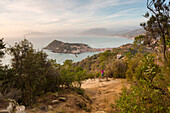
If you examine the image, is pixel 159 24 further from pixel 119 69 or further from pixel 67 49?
pixel 67 49

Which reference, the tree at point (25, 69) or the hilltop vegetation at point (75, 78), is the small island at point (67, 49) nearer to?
the hilltop vegetation at point (75, 78)

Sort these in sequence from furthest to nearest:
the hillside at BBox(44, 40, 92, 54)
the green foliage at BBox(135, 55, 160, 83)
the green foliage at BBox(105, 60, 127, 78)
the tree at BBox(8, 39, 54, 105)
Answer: the hillside at BBox(44, 40, 92, 54) → the green foliage at BBox(105, 60, 127, 78) → the tree at BBox(8, 39, 54, 105) → the green foliage at BBox(135, 55, 160, 83)

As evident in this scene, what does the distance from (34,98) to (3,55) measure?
6.06 feet

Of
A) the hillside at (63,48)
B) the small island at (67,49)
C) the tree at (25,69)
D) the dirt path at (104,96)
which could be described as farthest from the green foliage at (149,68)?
the small island at (67,49)

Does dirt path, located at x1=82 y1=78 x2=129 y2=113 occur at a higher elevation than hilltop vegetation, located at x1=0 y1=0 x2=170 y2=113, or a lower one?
lower

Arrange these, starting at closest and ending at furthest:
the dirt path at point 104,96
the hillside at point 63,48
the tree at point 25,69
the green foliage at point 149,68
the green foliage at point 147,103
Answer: the green foliage at point 147,103
the green foliage at point 149,68
the tree at point 25,69
the dirt path at point 104,96
the hillside at point 63,48

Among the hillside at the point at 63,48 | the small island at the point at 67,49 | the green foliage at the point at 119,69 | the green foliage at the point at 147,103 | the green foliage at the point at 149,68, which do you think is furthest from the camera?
the small island at the point at 67,49

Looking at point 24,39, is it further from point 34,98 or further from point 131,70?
point 131,70

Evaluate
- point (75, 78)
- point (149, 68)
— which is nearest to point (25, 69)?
point (75, 78)

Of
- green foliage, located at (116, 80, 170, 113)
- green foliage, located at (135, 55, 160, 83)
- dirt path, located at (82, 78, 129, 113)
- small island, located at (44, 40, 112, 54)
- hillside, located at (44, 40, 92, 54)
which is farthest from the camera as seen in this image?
small island, located at (44, 40, 112, 54)

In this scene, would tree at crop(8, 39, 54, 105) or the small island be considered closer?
tree at crop(8, 39, 54, 105)

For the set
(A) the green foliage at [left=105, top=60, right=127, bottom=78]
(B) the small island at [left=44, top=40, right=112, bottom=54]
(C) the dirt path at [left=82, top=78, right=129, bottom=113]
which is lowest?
(C) the dirt path at [left=82, top=78, right=129, bottom=113]

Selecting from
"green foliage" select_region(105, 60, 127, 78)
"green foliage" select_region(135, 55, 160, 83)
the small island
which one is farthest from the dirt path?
the small island

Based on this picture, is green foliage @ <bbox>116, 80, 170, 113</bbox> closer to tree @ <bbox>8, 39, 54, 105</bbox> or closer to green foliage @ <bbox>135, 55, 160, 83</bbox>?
green foliage @ <bbox>135, 55, 160, 83</bbox>
